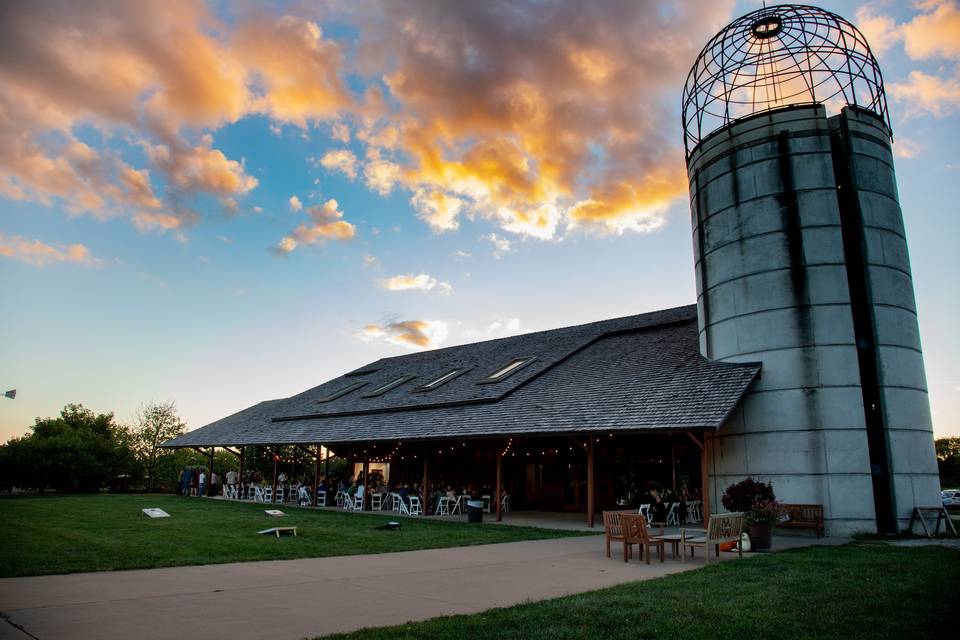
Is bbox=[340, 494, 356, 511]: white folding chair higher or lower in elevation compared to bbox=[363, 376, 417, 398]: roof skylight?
lower

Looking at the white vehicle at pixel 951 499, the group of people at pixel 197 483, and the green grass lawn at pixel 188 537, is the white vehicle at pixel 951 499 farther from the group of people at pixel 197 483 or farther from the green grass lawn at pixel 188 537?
the group of people at pixel 197 483

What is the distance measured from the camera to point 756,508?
11.5 m

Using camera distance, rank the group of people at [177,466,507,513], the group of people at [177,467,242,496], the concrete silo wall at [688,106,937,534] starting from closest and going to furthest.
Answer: the concrete silo wall at [688,106,937,534] < the group of people at [177,466,507,513] < the group of people at [177,467,242,496]

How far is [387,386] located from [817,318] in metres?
17.8

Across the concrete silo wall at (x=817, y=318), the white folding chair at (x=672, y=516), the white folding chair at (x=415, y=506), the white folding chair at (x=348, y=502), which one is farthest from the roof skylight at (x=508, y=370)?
the concrete silo wall at (x=817, y=318)

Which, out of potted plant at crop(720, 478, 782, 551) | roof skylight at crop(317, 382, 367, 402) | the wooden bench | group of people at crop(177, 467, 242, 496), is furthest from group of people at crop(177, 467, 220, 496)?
potted plant at crop(720, 478, 782, 551)

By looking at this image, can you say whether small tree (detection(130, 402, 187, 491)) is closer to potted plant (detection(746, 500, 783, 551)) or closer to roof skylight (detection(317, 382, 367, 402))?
roof skylight (detection(317, 382, 367, 402))

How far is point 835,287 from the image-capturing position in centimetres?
1540

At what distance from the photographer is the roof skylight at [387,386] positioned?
26.9 metres

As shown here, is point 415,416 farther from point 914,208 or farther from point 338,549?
point 914,208

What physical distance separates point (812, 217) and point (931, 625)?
12320 mm

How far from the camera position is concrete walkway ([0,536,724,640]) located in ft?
18.2

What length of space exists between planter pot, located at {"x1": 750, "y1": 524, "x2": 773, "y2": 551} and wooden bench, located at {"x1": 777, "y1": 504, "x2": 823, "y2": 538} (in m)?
3.52

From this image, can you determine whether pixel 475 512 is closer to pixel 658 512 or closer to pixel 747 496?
pixel 658 512
